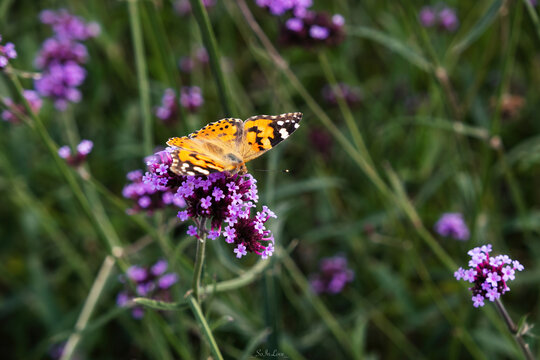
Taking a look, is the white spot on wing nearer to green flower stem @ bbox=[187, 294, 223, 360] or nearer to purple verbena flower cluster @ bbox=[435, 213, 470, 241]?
green flower stem @ bbox=[187, 294, 223, 360]

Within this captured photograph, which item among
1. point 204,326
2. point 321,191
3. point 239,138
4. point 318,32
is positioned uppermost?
point 318,32

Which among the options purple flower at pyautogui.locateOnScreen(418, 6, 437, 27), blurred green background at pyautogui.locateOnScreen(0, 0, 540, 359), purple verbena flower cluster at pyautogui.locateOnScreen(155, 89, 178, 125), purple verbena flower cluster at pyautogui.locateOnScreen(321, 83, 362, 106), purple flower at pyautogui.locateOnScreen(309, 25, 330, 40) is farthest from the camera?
purple flower at pyautogui.locateOnScreen(418, 6, 437, 27)

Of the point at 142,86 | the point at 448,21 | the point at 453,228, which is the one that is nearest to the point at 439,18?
the point at 448,21

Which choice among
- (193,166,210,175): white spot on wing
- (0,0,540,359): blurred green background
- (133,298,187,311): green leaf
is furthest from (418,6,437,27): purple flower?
(133,298,187,311): green leaf

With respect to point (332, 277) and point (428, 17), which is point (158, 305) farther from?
point (428, 17)

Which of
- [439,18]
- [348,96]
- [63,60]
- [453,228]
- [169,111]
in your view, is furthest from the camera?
[439,18]

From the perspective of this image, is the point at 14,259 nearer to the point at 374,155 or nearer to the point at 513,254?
the point at 374,155

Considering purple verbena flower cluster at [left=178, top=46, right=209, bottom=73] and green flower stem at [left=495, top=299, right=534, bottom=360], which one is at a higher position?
purple verbena flower cluster at [left=178, top=46, right=209, bottom=73]
